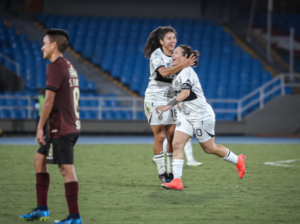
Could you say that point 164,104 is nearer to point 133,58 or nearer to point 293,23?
point 133,58

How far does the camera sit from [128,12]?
29.4m

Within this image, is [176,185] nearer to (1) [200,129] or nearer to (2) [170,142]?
(1) [200,129]

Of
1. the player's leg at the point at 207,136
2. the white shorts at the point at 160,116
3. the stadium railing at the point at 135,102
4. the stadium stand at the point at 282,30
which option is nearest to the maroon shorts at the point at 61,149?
the player's leg at the point at 207,136

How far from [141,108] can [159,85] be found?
1393 cm

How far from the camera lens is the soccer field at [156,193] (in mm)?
5471

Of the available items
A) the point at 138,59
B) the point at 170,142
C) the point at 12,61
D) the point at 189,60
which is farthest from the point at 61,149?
the point at 138,59

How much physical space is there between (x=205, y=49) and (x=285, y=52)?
5800 mm

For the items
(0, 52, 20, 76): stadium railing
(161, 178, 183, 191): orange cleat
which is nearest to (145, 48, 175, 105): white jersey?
(161, 178, 183, 191): orange cleat

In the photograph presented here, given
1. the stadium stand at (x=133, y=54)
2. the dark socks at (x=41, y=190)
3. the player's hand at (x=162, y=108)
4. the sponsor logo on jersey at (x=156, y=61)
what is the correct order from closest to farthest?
the dark socks at (x=41, y=190)
the player's hand at (x=162, y=108)
the sponsor logo on jersey at (x=156, y=61)
the stadium stand at (x=133, y=54)

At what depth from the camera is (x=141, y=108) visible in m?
21.7

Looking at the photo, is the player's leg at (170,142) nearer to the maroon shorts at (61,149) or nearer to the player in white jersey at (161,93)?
the player in white jersey at (161,93)

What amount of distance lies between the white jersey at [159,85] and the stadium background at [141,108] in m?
1.42

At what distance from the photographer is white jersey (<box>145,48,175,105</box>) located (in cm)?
772

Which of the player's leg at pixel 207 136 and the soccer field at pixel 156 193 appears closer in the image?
the soccer field at pixel 156 193
